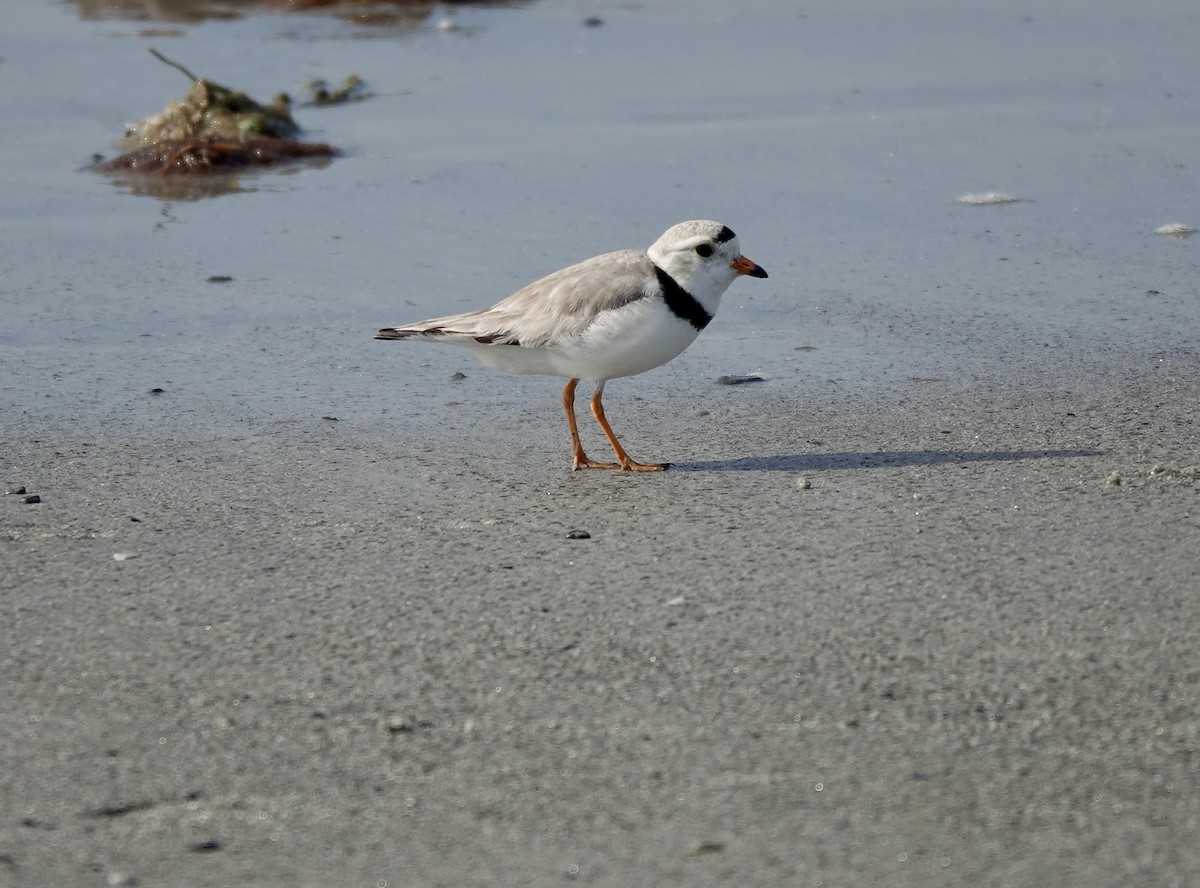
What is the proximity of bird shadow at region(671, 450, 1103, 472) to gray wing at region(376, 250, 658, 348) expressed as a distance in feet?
1.72

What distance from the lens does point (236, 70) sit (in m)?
10.3

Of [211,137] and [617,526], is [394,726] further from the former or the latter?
[211,137]

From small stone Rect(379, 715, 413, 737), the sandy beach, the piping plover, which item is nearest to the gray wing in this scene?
the piping plover

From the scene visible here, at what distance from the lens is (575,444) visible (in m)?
4.70

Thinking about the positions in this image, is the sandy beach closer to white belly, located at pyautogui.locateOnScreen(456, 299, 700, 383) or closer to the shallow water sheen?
the shallow water sheen

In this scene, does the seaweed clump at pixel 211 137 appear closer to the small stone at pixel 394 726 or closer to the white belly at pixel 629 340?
the white belly at pixel 629 340

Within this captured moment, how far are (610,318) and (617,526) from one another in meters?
0.77

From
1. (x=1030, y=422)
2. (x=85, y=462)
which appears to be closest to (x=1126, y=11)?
(x=1030, y=422)

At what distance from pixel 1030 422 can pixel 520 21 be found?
25.6 feet

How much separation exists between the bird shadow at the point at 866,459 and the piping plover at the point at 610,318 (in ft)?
0.66

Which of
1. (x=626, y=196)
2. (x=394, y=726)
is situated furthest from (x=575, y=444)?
(x=626, y=196)

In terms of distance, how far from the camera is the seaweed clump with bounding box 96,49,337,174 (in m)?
8.21

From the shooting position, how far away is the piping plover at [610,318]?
462 centimetres

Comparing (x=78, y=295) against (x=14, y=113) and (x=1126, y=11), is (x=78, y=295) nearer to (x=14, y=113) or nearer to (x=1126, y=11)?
(x=14, y=113)
